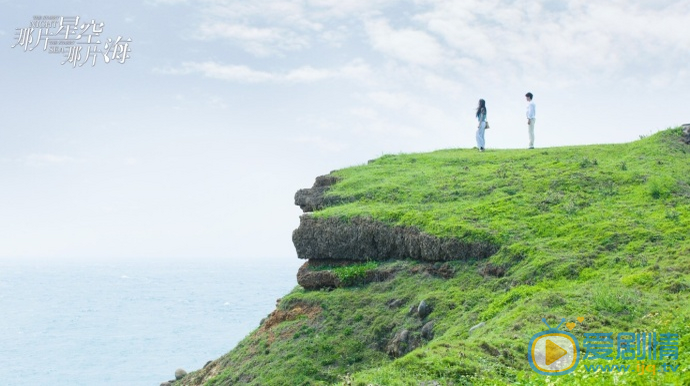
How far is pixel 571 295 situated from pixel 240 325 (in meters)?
68.6

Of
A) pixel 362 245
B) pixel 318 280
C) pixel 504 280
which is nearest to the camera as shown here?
pixel 504 280

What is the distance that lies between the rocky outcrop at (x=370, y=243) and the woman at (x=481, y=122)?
9558 mm

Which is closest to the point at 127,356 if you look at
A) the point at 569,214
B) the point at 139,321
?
the point at 139,321

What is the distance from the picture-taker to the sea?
5347cm

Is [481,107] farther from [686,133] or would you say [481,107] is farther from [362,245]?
[362,245]

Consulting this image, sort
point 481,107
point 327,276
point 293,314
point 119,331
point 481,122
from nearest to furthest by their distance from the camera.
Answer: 1. point 293,314
2. point 327,276
3. point 481,107
4. point 481,122
5. point 119,331

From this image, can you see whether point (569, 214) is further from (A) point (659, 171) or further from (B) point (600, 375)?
(B) point (600, 375)

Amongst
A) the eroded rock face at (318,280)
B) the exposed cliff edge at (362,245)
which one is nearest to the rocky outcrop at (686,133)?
the exposed cliff edge at (362,245)

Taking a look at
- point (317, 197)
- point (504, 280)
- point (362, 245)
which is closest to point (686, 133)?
point (504, 280)

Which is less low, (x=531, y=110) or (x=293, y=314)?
(x=531, y=110)

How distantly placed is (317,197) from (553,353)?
1444 centimetres

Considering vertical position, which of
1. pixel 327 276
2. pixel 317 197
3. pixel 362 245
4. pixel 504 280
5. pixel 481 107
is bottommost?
pixel 327 276
